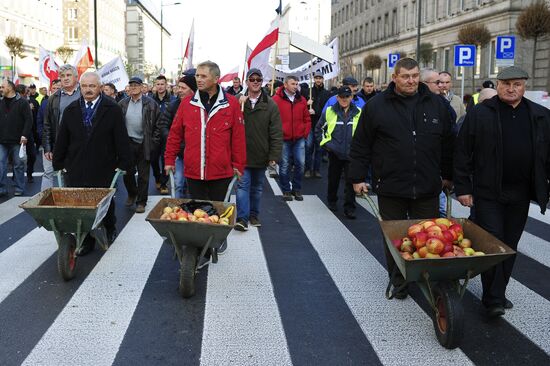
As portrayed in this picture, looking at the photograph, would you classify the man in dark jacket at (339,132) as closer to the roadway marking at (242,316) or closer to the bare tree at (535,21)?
A: the roadway marking at (242,316)

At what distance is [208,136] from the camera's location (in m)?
6.21

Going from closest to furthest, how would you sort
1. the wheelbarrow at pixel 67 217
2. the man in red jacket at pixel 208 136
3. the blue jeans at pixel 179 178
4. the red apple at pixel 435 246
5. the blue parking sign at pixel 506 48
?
1. the red apple at pixel 435 246
2. the wheelbarrow at pixel 67 217
3. the man in red jacket at pixel 208 136
4. the blue jeans at pixel 179 178
5. the blue parking sign at pixel 506 48

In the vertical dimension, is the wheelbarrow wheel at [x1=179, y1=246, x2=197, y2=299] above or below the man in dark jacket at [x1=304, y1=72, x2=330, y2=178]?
below

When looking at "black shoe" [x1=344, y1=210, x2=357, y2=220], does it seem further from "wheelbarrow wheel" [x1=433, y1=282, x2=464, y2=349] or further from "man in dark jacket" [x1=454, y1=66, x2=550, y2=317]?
"wheelbarrow wheel" [x1=433, y1=282, x2=464, y2=349]

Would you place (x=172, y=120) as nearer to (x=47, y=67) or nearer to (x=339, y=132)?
(x=339, y=132)

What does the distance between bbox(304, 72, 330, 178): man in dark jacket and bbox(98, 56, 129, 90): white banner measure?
175 inches

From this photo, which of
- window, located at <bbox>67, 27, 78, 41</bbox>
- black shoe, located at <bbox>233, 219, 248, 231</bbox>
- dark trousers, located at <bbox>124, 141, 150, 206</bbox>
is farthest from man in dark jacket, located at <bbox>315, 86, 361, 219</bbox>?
window, located at <bbox>67, 27, 78, 41</bbox>

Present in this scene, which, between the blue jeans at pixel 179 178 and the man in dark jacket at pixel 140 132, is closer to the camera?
the blue jeans at pixel 179 178

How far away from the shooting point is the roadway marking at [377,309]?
13.8 feet

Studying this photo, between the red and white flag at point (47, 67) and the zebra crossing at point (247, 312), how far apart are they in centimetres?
1130

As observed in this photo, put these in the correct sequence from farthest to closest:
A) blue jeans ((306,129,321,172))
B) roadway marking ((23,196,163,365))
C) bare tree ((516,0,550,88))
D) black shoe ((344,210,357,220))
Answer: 1. bare tree ((516,0,550,88))
2. blue jeans ((306,129,321,172))
3. black shoe ((344,210,357,220))
4. roadway marking ((23,196,163,365))

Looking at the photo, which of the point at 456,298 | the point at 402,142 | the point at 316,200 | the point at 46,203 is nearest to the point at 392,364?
the point at 456,298

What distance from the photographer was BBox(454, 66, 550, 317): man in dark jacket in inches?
188

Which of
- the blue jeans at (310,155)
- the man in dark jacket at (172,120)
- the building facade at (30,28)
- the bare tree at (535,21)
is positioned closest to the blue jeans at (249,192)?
the man in dark jacket at (172,120)
